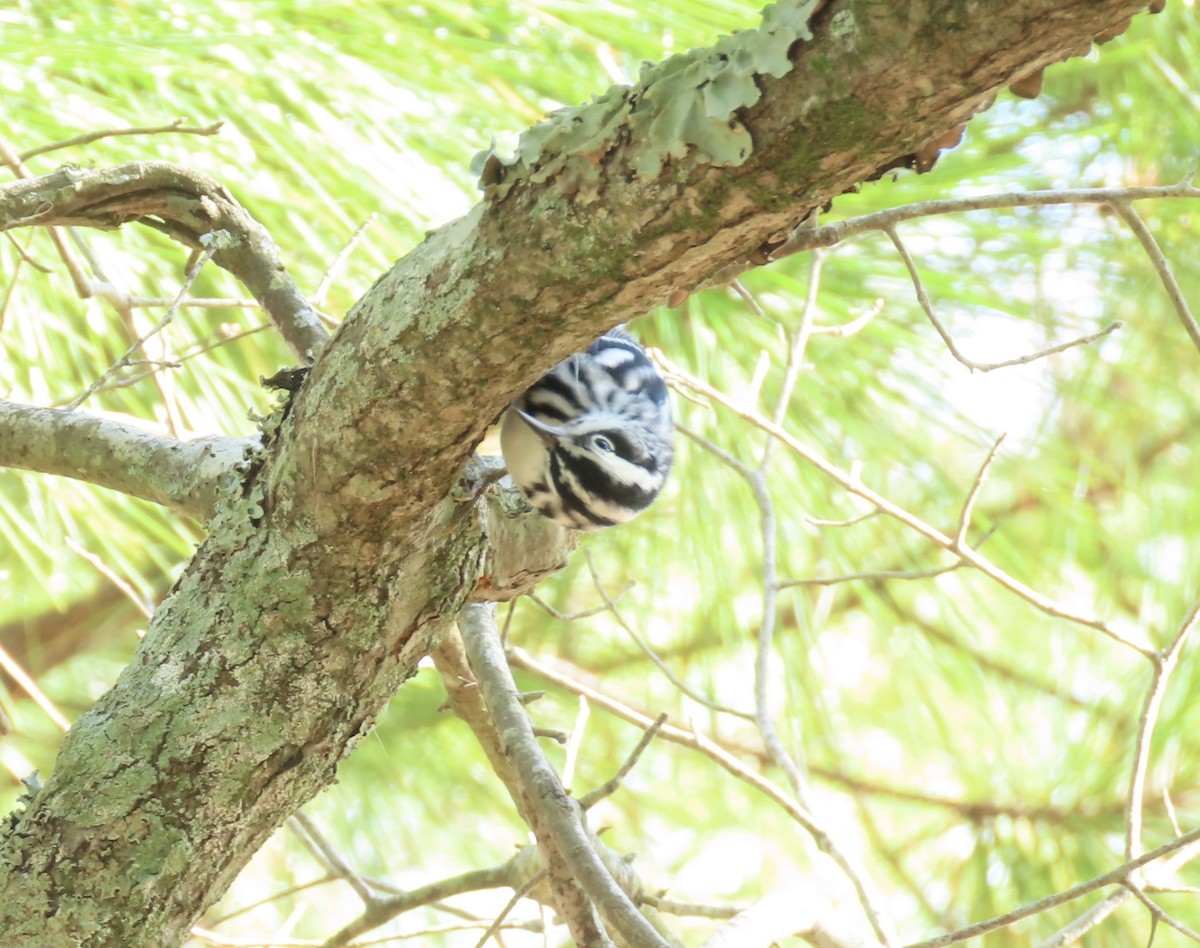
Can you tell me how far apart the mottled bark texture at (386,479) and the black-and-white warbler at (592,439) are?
7 centimetres

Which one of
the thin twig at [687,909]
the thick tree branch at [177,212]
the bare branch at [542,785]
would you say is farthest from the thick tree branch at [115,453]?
the thin twig at [687,909]

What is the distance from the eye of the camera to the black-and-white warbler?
0.75 meters

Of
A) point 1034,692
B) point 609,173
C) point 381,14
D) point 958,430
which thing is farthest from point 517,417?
point 1034,692

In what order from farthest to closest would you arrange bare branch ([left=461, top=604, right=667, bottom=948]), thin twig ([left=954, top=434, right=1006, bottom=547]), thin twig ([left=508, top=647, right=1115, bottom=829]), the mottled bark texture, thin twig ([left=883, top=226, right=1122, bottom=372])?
thin twig ([left=508, top=647, right=1115, bottom=829]) < thin twig ([left=954, top=434, right=1006, bottom=547]) < thin twig ([left=883, top=226, right=1122, bottom=372]) < bare branch ([left=461, top=604, right=667, bottom=948]) < the mottled bark texture

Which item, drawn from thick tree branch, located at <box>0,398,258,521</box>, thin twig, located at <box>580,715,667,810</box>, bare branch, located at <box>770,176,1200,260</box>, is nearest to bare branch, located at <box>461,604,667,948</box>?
thin twig, located at <box>580,715,667,810</box>

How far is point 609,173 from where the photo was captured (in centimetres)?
48

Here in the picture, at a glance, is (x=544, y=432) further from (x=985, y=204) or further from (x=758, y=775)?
(x=758, y=775)

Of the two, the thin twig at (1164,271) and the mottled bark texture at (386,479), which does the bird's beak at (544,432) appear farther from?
the thin twig at (1164,271)

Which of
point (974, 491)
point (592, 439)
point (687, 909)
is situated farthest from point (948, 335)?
point (687, 909)

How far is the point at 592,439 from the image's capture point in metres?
0.77

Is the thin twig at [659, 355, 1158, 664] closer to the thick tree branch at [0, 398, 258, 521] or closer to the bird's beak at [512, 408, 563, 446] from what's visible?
the bird's beak at [512, 408, 563, 446]

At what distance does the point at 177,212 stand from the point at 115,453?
190 millimetres

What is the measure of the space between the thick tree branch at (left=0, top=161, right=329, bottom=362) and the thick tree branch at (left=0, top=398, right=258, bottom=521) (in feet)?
0.33

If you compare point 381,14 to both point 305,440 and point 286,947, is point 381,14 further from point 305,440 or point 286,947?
point 286,947
